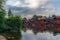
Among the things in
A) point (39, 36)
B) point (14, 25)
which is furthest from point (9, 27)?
point (39, 36)

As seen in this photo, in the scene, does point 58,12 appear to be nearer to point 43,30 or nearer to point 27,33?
point 43,30

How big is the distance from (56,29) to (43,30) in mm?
296

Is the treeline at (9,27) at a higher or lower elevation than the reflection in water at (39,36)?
higher

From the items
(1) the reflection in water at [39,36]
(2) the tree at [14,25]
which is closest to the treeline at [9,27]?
(2) the tree at [14,25]

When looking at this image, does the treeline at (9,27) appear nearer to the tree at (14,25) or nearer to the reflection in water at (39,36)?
the tree at (14,25)

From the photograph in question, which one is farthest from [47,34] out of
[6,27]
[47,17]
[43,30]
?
[6,27]

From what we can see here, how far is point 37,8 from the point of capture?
13.9 feet

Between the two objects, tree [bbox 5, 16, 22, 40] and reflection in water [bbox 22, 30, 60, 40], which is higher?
tree [bbox 5, 16, 22, 40]

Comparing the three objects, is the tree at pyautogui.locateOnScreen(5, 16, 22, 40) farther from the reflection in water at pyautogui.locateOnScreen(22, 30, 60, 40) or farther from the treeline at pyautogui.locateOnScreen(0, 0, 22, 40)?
Result: the reflection in water at pyautogui.locateOnScreen(22, 30, 60, 40)

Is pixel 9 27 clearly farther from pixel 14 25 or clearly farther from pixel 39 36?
pixel 39 36

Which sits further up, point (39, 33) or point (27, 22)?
point (27, 22)

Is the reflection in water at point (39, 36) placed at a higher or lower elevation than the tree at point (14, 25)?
lower

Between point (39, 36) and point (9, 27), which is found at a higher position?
point (9, 27)

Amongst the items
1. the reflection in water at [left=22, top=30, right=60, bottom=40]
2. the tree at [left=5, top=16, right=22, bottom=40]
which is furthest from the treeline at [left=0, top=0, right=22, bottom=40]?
the reflection in water at [left=22, top=30, right=60, bottom=40]
